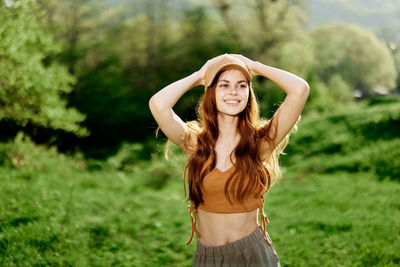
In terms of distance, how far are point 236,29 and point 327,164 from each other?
1590cm

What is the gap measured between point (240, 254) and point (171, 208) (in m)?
5.95

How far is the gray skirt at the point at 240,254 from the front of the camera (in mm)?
2312

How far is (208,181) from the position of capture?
2.39 metres

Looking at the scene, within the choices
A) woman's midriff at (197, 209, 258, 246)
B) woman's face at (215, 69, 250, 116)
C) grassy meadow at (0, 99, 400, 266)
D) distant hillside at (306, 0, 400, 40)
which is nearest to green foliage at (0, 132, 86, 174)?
grassy meadow at (0, 99, 400, 266)

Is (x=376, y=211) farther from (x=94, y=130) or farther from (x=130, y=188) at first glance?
(x=94, y=130)

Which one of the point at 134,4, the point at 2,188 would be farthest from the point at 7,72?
the point at 134,4

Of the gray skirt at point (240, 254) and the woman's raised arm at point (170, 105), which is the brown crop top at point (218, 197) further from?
the woman's raised arm at point (170, 105)

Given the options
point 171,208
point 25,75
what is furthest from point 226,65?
point 25,75

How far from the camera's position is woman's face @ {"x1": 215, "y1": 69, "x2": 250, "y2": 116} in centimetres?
245

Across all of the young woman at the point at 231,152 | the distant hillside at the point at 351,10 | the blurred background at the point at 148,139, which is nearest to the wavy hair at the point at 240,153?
the young woman at the point at 231,152

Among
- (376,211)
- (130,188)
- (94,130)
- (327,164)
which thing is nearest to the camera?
(376,211)

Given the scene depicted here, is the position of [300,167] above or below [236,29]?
below

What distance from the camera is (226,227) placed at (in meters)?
2.38

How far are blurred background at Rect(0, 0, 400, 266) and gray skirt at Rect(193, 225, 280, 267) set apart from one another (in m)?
0.98
